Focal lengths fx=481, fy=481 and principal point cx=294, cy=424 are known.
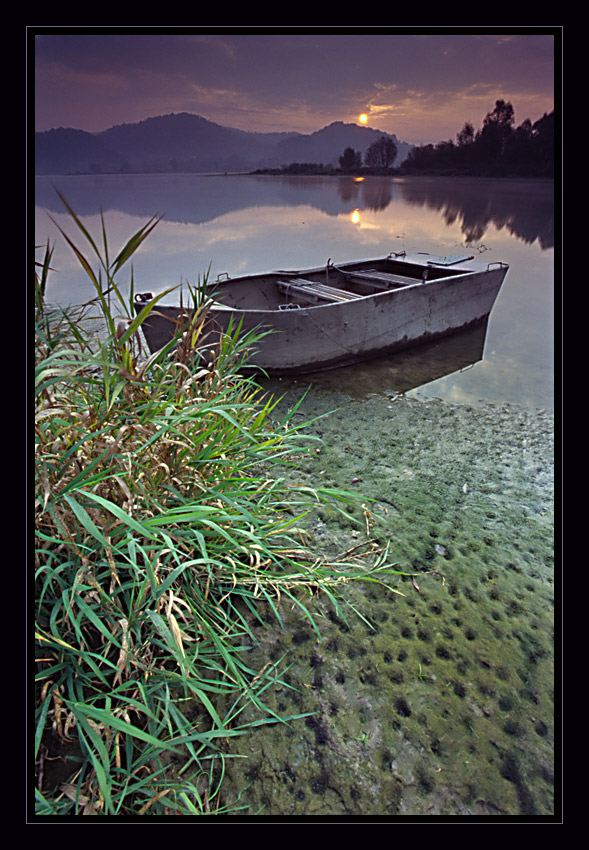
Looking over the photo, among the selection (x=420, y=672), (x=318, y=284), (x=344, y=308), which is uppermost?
(x=318, y=284)

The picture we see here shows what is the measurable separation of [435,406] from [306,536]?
2.49 metres

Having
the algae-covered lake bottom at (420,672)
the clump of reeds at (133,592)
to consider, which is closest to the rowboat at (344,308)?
the algae-covered lake bottom at (420,672)

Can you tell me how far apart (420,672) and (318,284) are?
4752 mm

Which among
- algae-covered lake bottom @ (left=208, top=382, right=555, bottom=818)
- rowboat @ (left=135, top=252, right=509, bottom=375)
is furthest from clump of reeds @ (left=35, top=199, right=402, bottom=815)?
rowboat @ (left=135, top=252, right=509, bottom=375)

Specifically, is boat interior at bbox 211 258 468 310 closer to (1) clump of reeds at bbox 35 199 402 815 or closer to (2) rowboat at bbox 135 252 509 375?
(2) rowboat at bbox 135 252 509 375

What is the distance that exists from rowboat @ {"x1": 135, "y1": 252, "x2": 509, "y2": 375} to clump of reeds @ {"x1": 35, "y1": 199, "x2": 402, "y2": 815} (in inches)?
84.1

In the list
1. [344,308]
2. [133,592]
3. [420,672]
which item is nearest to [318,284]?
[344,308]

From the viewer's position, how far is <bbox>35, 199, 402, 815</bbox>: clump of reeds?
1.24 m

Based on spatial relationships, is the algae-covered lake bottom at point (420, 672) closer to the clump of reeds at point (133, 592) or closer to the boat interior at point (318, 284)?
the clump of reeds at point (133, 592)

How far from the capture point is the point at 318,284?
5.70 m

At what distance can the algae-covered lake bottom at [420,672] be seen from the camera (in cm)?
134

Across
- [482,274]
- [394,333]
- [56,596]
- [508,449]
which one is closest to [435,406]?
[508,449]

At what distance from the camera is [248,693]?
58.4 inches

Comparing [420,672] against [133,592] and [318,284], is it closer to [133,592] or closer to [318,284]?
[133,592]
